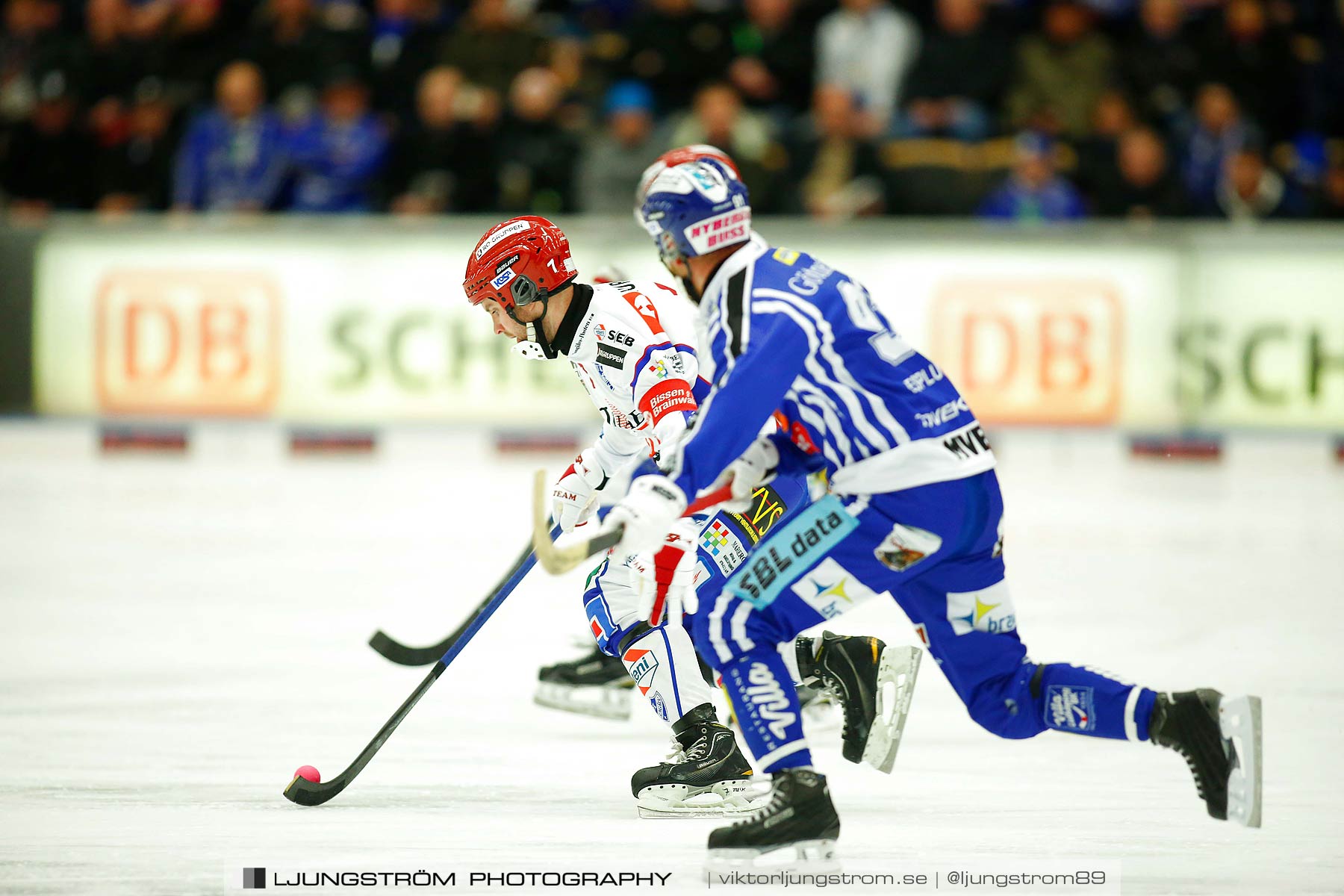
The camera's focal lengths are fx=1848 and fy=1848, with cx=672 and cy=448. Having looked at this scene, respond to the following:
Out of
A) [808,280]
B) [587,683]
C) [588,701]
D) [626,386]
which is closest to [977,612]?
[808,280]

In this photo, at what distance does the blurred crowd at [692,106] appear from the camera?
15.3 m

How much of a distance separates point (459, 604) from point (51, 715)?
8.38 ft

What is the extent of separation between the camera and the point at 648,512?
436 cm

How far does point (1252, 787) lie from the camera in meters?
4.45

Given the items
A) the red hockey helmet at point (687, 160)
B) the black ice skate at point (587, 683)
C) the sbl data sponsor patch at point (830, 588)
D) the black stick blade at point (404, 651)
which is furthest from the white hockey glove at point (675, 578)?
the red hockey helmet at point (687, 160)

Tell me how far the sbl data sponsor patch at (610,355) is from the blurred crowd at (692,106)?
31.6 ft

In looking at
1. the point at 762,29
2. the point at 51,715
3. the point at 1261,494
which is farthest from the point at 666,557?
the point at 762,29

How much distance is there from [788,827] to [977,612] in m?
0.75

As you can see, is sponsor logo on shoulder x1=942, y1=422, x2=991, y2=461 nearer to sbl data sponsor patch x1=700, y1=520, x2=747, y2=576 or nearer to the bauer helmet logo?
sbl data sponsor patch x1=700, y1=520, x2=747, y2=576

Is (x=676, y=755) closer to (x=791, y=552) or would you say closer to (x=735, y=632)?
(x=735, y=632)

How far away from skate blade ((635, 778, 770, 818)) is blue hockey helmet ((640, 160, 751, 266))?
1.50 metres

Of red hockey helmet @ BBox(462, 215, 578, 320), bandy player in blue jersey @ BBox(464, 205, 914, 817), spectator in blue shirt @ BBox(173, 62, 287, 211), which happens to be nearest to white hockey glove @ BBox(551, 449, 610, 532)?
bandy player in blue jersey @ BBox(464, 205, 914, 817)

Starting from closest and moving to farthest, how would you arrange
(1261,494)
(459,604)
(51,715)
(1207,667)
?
(51,715)
(1207,667)
(459,604)
(1261,494)

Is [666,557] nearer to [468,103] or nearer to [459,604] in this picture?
[459,604]
